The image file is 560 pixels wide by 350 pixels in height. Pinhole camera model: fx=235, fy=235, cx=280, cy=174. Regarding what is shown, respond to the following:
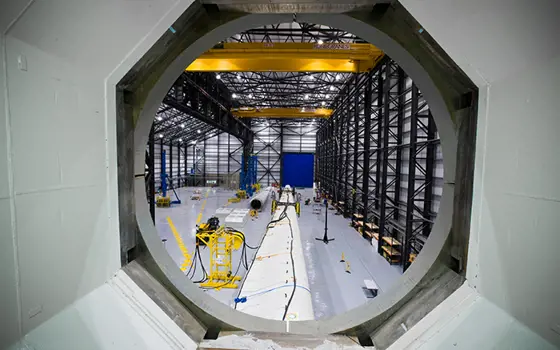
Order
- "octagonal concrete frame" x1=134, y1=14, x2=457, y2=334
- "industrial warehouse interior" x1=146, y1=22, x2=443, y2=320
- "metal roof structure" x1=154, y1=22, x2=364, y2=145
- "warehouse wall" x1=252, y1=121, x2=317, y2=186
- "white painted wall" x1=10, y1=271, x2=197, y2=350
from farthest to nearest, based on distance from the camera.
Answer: "warehouse wall" x1=252, y1=121, x2=317, y2=186
"metal roof structure" x1=154, y1=22, x2=364, y2=145
"industrial warehouse interior" x1=146, y1=22, x2=443, y2=320
"octagonal concrete frame" x1=134, y1=14, x2=457, y2=334
"white painted wall" x1=10, y1=271, x2=197, y2=350

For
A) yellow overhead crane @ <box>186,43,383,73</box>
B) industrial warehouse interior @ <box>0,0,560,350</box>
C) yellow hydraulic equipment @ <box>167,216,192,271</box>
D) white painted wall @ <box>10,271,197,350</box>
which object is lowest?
yellow hydraulic equipment @ <box>167,216,192,271</box>

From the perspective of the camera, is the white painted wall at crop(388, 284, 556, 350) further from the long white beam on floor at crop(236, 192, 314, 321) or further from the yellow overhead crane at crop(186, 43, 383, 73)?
the yellow overhead crane at crop(186, 43, 383, 73)

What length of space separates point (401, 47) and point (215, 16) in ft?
3.76

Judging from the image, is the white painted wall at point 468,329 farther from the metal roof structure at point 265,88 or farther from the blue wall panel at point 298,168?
the blue wall panel at point 298,168

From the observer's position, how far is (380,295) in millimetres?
1521

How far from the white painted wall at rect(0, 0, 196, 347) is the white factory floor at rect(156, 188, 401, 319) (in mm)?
4415

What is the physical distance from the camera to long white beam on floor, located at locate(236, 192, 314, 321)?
2.56 meters

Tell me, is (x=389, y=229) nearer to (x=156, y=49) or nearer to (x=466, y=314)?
(x=466, y=314)

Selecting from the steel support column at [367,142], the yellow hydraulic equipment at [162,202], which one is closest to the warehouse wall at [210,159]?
the yellow hydraulic equipment at [162,202]

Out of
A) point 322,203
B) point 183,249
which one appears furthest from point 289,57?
point 322,203

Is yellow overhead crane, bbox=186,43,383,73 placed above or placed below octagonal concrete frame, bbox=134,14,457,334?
above

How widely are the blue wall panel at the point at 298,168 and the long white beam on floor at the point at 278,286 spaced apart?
1803 centimetres

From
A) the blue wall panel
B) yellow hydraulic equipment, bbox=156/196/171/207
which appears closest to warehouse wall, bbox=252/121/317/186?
the blue wall panel

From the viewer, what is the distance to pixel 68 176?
0.95 meters
